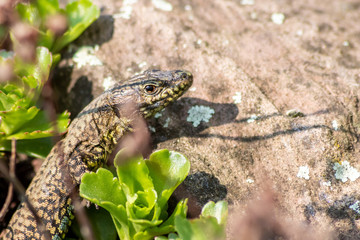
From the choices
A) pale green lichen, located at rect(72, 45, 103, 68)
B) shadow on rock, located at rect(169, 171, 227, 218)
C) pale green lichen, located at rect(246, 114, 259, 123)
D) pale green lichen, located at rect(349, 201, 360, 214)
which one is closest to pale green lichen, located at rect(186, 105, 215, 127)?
pale green lichen, located at rect(246, 114, 259, 123)

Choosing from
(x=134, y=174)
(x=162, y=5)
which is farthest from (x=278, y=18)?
(x=134, y=174)

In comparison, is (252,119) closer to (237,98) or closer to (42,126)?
(237,98)

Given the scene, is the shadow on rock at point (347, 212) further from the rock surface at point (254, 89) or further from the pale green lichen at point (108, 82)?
the pale green lichen at point (108, 82)

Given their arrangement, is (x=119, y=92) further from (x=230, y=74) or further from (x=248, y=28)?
(x=248, y=28)

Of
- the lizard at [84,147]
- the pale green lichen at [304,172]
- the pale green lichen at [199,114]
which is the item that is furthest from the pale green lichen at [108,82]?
the pale green lichen at [304,172]

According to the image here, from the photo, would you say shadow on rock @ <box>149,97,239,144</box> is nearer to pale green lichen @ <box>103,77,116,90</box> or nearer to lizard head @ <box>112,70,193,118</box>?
lizard head @ <box>112,70,193,118</box>
